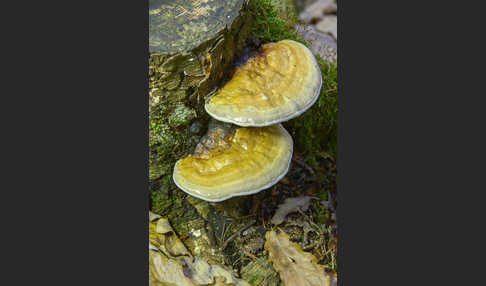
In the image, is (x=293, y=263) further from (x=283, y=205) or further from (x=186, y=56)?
(x=186, y=56)

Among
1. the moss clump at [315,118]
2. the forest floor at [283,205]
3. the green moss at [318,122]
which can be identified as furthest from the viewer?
the green moss at [318,122]

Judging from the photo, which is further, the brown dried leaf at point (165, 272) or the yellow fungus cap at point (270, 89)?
the brown dried leaf at point (165, 272)

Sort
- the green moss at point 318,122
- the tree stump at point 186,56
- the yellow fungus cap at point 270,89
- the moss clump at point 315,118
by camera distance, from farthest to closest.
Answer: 1. the green moss at point 318,122
2. the moss clump at point 315,118
3. the tree stump at point 186,56
4. the yellow fungus cap at point 270,89

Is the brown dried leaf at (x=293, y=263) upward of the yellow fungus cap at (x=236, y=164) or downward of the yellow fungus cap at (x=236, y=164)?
downward

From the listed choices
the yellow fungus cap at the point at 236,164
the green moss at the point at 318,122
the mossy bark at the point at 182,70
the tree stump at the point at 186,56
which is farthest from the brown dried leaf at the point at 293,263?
the tree stump at the point at 186,56

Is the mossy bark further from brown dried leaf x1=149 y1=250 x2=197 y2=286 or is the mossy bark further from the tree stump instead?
brown dried leaf x1=149 y1=250 x2=197 y2=286

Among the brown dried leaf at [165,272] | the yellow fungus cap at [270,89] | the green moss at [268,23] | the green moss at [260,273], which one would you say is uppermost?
the green moss at [268,23]

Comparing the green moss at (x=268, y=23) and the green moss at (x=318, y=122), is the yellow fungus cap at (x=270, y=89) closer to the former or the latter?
the green moss at (x=268, y=23)
